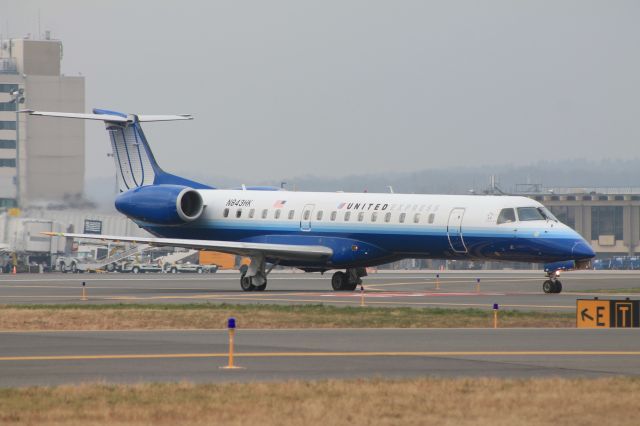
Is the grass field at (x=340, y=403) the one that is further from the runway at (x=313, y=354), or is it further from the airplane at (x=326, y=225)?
the airplane at (x=326, y=225)

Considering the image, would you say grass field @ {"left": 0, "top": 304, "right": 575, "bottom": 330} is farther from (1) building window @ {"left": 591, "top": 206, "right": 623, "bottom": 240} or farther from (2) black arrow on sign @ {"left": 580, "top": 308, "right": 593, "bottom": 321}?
(1) building window @ {"left": 591, "top": 206, "right": 623, "bottom": 240}

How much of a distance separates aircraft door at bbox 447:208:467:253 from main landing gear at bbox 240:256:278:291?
24.5 ft

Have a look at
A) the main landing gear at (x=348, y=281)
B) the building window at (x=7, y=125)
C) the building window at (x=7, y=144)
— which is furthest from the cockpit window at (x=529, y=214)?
the building window at (x=7, y=125)

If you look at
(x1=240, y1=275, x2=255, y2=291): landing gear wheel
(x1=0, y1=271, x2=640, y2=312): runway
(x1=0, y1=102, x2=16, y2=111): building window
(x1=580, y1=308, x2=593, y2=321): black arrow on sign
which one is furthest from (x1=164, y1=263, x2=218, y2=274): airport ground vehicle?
(x1=0, y1=102, x2=16, y2=111): building window

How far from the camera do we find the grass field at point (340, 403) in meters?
15.7

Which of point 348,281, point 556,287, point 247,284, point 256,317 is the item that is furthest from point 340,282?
point 256,317

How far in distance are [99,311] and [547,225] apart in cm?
1694

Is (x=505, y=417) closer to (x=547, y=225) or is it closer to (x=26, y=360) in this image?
(x=26, y=360)

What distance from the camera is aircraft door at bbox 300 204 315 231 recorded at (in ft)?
158

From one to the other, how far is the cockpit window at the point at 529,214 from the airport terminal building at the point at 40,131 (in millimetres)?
105534

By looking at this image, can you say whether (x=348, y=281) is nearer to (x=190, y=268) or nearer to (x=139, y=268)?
(x=190, y=268)

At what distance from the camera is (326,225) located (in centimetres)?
4759

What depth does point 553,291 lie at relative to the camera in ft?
149

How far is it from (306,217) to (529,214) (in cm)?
908
